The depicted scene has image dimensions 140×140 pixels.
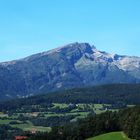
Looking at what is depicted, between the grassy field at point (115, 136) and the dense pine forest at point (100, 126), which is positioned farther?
the dense pine forest at point (100, 126)

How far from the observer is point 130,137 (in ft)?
385

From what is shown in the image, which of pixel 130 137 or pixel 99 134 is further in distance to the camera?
pixel 99 134

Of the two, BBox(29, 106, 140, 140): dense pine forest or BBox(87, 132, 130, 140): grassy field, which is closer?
BBox(87, 132, 130, 140): grassy field

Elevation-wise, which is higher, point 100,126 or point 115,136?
point 100,126

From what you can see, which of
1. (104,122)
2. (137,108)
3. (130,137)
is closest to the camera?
(130,137)

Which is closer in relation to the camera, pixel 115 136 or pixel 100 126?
pixel 115 136

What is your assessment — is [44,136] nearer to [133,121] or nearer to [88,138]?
[88,138]

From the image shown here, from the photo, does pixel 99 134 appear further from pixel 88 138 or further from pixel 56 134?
pixel 56 134

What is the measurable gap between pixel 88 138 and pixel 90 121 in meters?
11.2

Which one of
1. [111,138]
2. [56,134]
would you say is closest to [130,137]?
[111,138]

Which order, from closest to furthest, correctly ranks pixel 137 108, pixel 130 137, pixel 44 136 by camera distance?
1. pixel 130 137
2. pixel 137 108
3. pixel 44 136

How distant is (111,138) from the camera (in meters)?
118

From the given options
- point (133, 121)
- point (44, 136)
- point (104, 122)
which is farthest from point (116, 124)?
point (44, 136)

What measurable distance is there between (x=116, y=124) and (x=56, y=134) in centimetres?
2155
